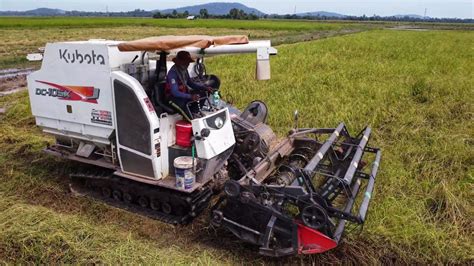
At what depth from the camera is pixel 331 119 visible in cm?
886

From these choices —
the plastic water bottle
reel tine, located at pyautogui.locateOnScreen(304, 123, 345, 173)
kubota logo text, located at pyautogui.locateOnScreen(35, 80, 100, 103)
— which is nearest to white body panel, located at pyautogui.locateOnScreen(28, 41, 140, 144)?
kubota logo text, located at pyautogui.locateOnScreen(35, 80, 100, 103)

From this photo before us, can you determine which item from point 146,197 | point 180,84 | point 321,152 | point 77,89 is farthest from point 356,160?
point 77,89

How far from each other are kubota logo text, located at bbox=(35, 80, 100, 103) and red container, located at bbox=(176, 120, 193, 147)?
3.98 feet

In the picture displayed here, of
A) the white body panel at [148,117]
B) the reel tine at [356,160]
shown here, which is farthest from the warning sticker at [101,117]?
the reel tine at [356,160]

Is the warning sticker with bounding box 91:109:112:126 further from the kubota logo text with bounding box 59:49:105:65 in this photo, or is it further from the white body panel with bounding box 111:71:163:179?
the kubota logo text with bounding box 59:49:105:65

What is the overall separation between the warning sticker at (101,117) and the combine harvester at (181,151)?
18 mm

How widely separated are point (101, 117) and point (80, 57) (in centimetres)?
87

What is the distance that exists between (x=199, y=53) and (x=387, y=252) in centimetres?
352

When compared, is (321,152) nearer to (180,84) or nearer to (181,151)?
(181,151)

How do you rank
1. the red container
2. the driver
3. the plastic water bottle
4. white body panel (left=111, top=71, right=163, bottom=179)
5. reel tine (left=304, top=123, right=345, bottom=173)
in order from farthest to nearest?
the plastic water bottle
the red container
the driver
white body panel (left=111, top=71, right=163, bottom=179)
reel tine (left=304, top=123, right=345, bottom=173)

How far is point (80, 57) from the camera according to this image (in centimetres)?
550

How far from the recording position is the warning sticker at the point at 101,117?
5489 millimetres

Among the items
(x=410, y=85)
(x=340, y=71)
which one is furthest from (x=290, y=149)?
(x=340, y=71)

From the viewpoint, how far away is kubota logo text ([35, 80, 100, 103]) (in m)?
5.54
